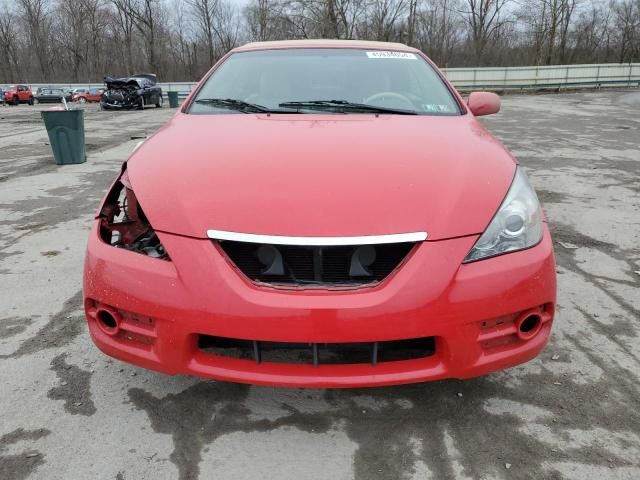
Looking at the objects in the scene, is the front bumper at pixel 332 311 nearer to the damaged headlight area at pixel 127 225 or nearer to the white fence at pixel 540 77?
the damaged headlight area at pixel 127 225

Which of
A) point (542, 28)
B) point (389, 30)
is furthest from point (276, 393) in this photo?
point (542, 28)

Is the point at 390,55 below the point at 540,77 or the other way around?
below

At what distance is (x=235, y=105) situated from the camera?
2820 millimetres

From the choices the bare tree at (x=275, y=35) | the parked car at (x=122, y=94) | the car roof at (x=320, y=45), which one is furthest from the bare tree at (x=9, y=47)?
the car roof at (x=320, y=45)

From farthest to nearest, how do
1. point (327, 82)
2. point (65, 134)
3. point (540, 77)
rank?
point (540, 77) < point (65, 134) < point (327, 82)

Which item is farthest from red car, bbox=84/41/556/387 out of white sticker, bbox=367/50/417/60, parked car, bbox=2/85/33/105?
parked car, bbox=2/85/33/105

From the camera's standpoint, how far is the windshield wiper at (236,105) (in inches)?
108

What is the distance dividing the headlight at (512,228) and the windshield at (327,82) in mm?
980

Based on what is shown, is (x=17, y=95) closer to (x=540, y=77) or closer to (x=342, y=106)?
(x=540, y=77)

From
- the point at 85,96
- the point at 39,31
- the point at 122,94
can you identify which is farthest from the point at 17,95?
the point at 39,31

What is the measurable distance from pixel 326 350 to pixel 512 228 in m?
0.81

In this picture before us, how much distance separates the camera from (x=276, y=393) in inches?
82.5

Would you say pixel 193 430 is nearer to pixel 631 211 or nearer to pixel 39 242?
pixel 39 242

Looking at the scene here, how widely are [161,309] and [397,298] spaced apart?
2.55 ft
